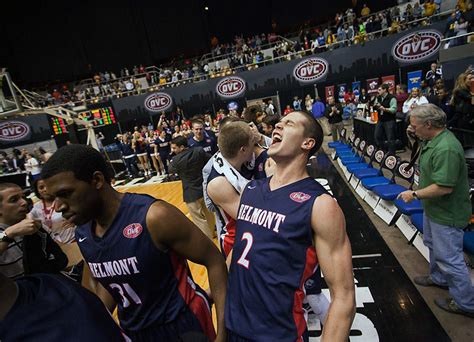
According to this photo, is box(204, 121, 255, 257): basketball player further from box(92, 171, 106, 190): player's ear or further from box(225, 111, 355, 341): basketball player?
box(92, 171, 106, 190): player's ear

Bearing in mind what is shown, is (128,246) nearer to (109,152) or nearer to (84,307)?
(84,307)

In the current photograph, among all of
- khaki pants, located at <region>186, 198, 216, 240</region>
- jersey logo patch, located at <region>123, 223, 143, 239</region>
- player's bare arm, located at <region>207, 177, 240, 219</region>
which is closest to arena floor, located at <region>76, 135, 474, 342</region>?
khaki pants, located at <region>186, 198, 216, 240</region>

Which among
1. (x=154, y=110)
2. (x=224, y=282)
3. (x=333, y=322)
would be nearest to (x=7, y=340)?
(x=224, y=282)

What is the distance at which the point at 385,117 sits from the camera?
25.5 feet

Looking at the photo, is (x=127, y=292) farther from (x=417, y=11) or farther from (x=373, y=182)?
(x=417, y=11)

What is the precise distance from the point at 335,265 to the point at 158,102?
1784 cm

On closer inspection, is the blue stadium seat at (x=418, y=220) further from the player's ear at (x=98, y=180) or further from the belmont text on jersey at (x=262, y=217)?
the player's ear at (x=98, y=180)

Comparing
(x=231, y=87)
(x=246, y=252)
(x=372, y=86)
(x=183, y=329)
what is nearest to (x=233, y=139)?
(x=246, y=252)

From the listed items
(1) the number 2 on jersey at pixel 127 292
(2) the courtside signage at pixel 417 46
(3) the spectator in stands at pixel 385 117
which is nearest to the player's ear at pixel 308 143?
(1) the number 2 on jersey at pixel 127 292

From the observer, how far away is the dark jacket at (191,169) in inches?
174

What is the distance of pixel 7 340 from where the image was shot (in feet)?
2.42

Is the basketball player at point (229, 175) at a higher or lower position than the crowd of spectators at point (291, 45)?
lower

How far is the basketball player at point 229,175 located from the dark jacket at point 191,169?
202cm

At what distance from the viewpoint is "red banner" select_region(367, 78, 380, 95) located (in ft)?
47.7
